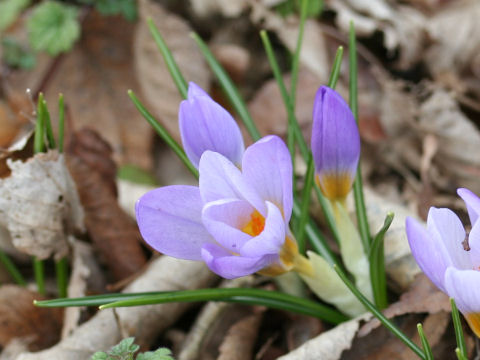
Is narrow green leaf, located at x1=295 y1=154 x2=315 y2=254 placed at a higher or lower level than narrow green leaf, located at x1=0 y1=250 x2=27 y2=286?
higher

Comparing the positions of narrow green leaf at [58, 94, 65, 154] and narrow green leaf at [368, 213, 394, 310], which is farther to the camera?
narrow green leaf at [58, 94, 65, 154]

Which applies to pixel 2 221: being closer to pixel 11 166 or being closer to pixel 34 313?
pixel 11 166

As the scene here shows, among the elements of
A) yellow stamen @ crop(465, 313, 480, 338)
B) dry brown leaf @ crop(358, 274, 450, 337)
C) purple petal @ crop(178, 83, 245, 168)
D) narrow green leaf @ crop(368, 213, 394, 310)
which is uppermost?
purple petal @ crop(178, 83, 245, 168)

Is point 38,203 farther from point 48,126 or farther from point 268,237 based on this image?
point 268,237

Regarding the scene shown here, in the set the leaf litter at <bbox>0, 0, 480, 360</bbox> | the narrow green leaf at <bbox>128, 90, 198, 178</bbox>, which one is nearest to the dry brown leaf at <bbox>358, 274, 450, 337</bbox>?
→ the leaf litter at <bbox>0, 0, 480, 360</bbox>

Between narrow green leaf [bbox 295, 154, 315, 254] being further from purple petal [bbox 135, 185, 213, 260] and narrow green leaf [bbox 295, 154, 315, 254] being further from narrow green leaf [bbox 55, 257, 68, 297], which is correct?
narrow green leaf [bbox 55, 257, 68, 297]

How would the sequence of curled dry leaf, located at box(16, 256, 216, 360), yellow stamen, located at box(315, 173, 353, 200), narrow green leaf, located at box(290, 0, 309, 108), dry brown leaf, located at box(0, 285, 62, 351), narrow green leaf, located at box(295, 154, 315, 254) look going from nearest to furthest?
yellow stamen, located at box(315, 173, 353, 200), narrow green leaf, located at box(295, 154, 315, 254), curled dry leaf, located at box(16, 256, 216, 360), narrow green leaf, located at box(290, 0, 309, 108), dry brown leaf, located at box(0, 285, 62, 351)
